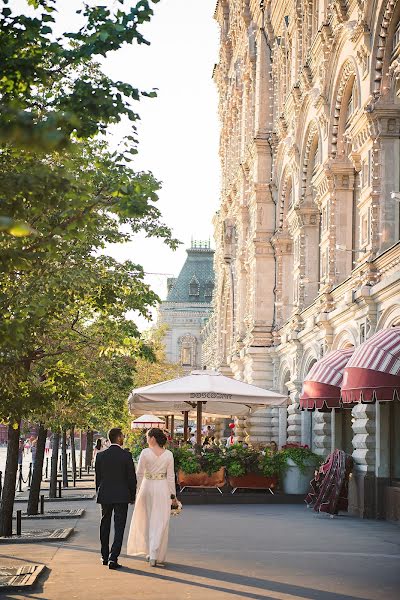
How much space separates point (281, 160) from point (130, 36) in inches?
1241

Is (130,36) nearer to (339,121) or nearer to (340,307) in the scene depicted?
(340,307)

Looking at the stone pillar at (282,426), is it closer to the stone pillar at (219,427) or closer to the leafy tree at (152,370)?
the stone pillar at (219,427)

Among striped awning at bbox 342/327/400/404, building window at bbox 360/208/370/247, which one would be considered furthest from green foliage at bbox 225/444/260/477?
striped awning at bbox 342/327/400/404

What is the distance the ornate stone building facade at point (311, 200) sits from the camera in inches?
921

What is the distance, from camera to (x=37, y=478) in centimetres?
2464

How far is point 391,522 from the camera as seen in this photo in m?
20.4

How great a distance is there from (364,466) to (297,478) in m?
3.88

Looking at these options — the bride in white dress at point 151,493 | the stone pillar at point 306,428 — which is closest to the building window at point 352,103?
the stone pillar at point 306,428

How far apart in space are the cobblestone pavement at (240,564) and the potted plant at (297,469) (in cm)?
641

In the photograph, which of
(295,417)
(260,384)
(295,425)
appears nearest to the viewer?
(295,425)

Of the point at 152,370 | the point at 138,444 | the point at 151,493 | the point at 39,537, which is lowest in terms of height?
the point at 39,537

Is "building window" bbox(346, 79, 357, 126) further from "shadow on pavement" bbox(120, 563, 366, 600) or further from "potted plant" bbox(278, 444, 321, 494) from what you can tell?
"shadow on pavement" bbox(120, 563, 366, 600)

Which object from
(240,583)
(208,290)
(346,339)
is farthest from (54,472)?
(208,290)

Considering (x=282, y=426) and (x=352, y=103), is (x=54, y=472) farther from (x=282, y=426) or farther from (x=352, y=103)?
(x=352, y=103)
